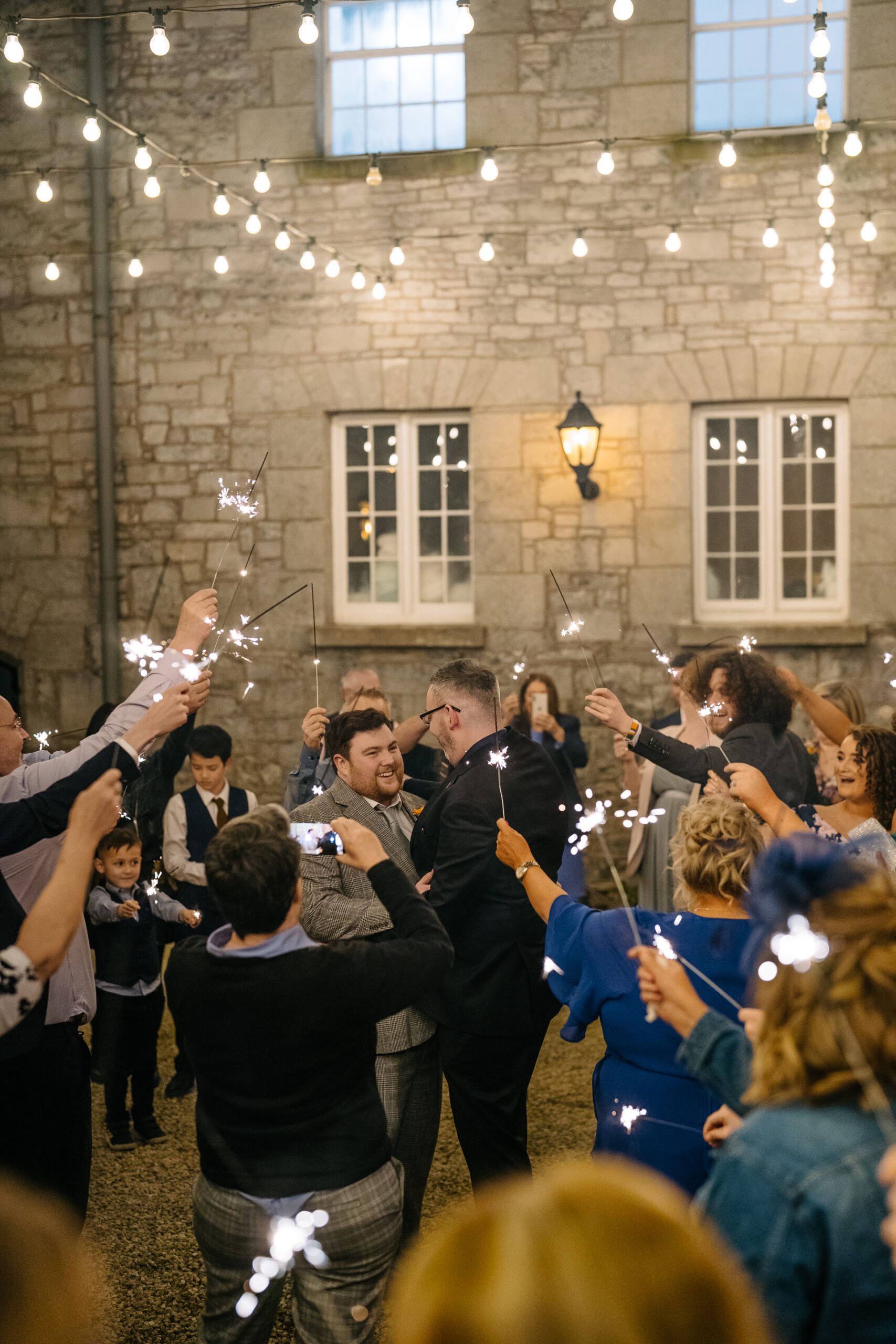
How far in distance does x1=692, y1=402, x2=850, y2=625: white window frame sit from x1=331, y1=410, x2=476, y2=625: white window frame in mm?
1770

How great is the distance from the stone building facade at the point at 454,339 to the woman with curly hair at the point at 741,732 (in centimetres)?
356

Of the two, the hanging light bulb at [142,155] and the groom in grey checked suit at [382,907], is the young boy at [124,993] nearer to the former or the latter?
the groom in grey checked suit at [382,907]

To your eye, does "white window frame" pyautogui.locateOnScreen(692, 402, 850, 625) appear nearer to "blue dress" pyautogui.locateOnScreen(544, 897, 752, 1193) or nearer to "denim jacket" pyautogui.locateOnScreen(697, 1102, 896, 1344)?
"blue dress" pyautogui.locateOnScreen(544, 897, 752, 1193)

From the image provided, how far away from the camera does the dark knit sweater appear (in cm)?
225

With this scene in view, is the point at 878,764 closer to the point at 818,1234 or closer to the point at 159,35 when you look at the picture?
the point at 818,1234

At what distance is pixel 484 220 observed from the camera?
839 centimetres

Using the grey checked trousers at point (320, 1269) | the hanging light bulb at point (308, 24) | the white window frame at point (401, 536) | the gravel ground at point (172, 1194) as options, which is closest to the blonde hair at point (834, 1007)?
the grey checked trousers at point (320, 1269)

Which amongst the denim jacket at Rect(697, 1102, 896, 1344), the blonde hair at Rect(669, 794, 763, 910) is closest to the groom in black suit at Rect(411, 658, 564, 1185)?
the blonde hair at Rect(669, 794, 763, 910)

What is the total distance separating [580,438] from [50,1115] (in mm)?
6304

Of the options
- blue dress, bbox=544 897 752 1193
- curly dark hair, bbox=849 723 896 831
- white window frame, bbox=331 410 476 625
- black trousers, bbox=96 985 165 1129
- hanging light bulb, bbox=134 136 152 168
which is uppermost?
hanging light bulb, bbox=134 136 152 168

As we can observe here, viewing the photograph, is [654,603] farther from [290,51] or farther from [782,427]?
[290,51]

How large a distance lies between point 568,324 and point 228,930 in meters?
6.85

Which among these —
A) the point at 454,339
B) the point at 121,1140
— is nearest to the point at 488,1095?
the point at 121,1140

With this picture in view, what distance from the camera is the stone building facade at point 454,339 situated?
815 cm
